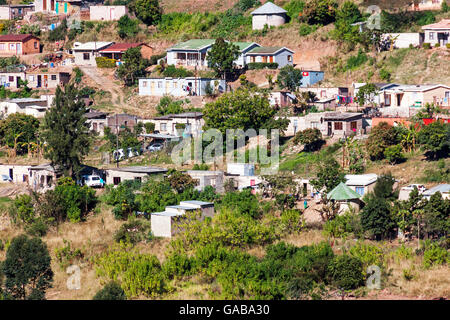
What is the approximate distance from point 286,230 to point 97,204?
39.9 ft

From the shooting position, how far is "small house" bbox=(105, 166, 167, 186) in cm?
5250

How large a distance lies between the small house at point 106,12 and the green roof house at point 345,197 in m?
42.1

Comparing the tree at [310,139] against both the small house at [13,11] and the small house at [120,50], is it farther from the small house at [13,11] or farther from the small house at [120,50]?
the small house at [13,11]

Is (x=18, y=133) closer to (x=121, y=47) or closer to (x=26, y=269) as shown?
(x=121, y=47)

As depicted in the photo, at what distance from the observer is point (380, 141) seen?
5169 cm

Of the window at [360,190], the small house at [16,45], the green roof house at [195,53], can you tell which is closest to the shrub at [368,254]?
the window at [360,190]

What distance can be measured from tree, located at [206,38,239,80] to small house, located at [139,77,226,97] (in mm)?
1489

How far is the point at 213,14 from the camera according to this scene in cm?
8088

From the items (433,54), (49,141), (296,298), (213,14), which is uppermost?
(213,14)

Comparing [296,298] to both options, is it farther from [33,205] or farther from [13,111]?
[13,111]

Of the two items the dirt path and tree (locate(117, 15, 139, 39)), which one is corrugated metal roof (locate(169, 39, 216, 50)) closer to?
the dirt path

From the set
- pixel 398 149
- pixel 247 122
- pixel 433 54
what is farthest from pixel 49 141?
pixel 433 54
